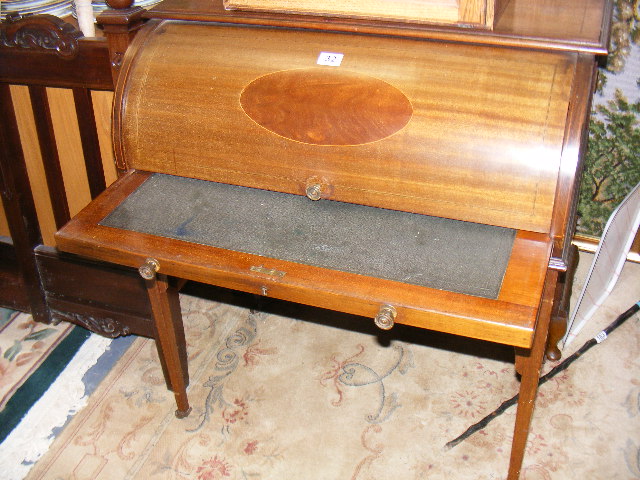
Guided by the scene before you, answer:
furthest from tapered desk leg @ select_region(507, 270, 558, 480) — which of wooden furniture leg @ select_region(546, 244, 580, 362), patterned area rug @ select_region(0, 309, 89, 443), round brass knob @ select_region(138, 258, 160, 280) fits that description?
patterned area rug @ select_region(0, 309, 89, 443)

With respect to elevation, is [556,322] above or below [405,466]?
above

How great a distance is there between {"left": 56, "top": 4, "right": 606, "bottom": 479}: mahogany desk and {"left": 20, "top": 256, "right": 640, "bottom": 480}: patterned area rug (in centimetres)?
38

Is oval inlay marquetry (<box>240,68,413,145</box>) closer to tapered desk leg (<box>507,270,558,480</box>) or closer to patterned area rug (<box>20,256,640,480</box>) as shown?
tapered desk leg (<box>507,270,558,480</box>)

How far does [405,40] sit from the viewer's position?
5.32 ft

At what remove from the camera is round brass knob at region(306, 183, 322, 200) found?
63.0 inches

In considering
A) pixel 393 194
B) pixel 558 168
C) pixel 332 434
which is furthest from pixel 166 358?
pixel 558 168

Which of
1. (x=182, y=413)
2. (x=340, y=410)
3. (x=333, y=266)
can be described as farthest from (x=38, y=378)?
(x=333, y=266)

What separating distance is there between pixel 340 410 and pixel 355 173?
95 cm

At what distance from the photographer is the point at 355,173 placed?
1.58m

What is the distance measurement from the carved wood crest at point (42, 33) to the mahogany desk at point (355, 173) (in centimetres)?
31

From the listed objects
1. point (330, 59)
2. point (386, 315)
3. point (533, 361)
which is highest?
point (330, 59)

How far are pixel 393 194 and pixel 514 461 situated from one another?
2.67 feet

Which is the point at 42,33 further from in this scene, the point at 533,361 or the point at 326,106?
the point at 533,361

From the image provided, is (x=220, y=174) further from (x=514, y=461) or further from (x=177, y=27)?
(x=514, y=461)
